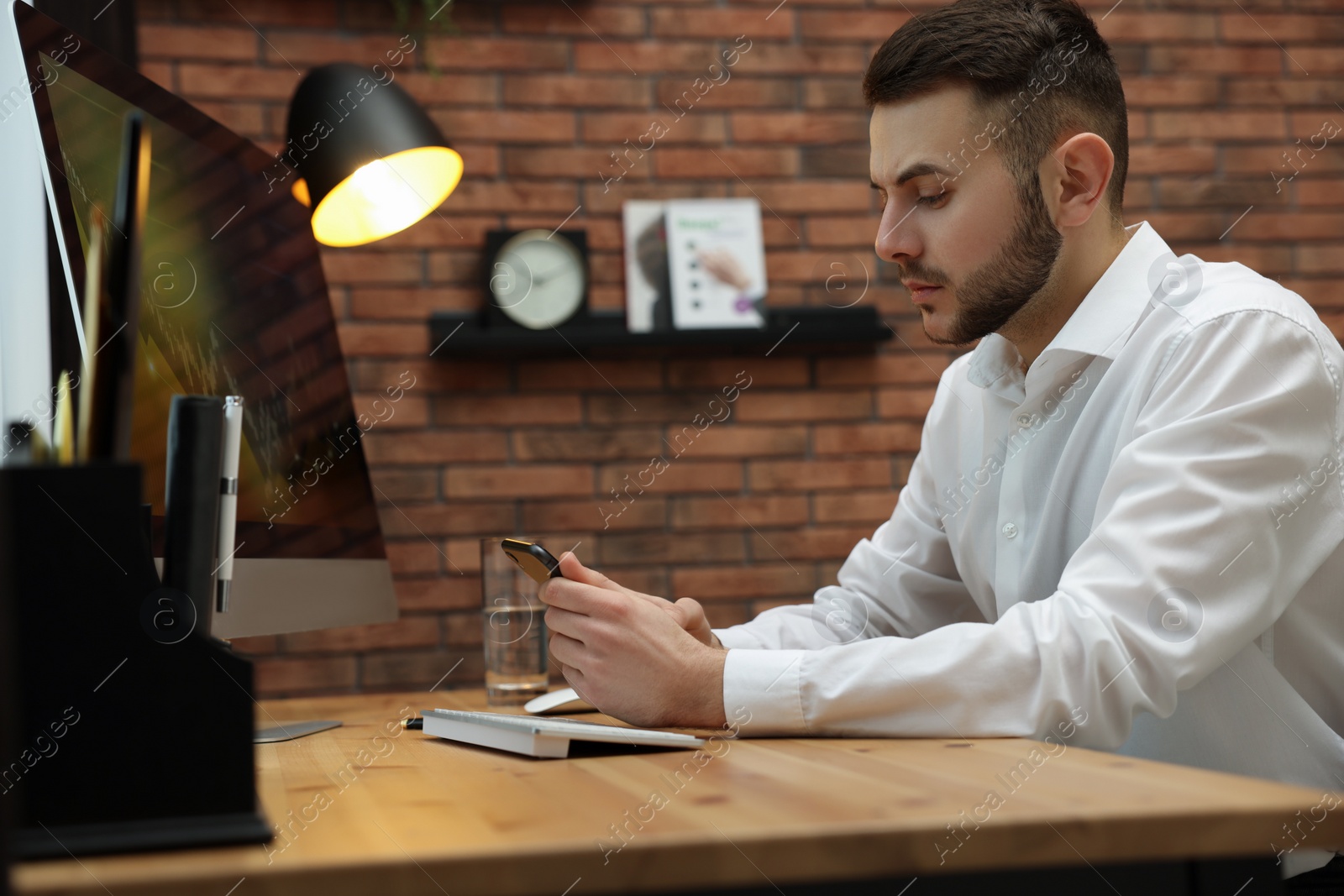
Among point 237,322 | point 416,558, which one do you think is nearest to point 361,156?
point 237,322

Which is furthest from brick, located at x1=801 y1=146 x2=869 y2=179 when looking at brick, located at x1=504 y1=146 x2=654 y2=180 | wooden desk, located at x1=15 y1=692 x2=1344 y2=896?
wooden desk, located at x1=15 y1=692 x2=1344 y2=896

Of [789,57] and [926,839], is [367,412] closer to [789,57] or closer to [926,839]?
[789,57]

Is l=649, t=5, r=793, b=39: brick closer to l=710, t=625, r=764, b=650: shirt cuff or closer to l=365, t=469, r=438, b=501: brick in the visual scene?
l=365, t=469, r=438, b=501: brick

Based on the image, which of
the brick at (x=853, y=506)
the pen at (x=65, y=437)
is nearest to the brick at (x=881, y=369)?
the brick at (x=853, y=506)

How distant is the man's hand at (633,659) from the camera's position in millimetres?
1016

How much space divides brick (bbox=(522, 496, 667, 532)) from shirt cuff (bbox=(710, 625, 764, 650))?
3.77 ft

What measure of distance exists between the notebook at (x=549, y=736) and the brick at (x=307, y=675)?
163cm

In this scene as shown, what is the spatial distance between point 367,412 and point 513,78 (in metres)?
0.81

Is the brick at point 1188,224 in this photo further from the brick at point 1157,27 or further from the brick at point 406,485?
the brick at point 406,485

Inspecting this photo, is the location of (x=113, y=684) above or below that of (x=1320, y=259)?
below

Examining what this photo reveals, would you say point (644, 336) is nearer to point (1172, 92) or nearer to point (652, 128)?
point (652, 128)

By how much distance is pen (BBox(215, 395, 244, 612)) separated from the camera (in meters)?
0.81

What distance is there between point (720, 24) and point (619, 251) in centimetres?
58

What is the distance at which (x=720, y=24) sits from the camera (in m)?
2.68
